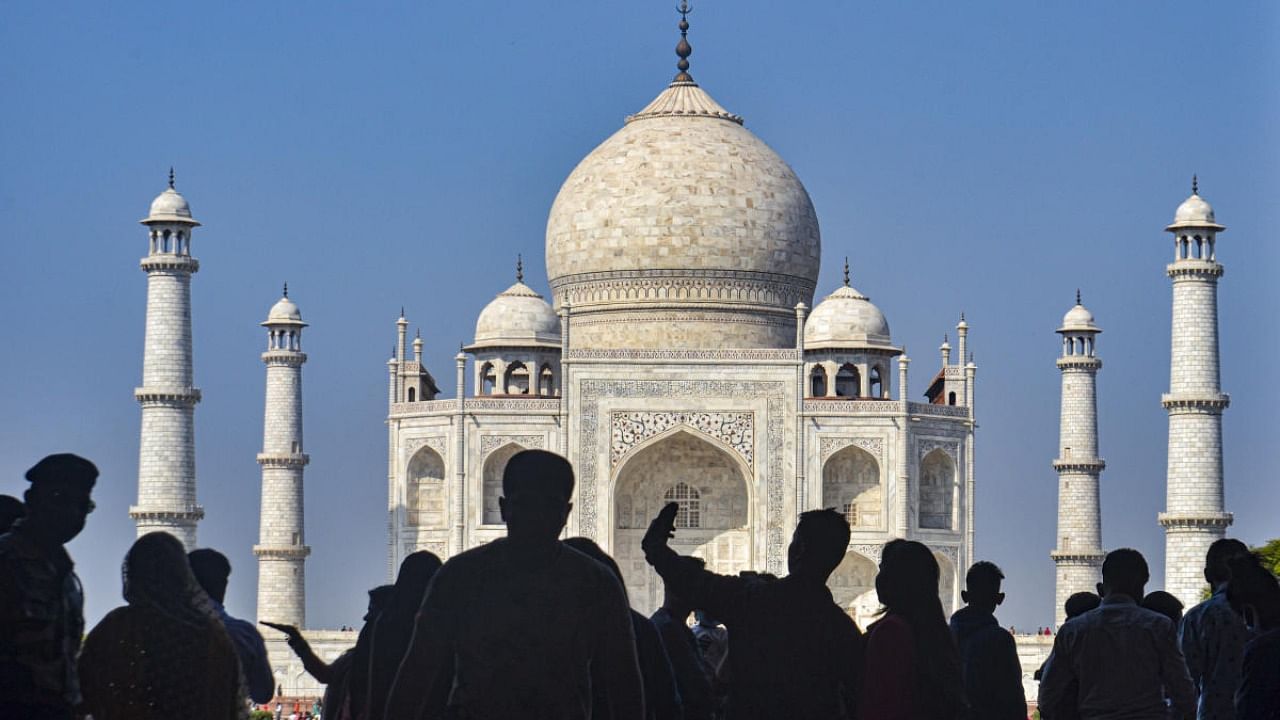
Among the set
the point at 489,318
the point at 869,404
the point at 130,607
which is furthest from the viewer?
the point at 489,318

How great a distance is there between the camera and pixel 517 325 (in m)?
34.2

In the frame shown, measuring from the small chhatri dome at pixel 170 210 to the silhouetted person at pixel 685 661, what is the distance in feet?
80.7

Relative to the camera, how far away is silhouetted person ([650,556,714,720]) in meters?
7.50

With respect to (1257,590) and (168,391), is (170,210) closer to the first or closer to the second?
(168,391)

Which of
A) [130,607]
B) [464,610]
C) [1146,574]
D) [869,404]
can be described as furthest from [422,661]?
[869,404]

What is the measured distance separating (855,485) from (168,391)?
871cm

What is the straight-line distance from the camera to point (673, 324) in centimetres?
3475

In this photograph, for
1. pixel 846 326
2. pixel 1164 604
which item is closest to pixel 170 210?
pixel 846 326

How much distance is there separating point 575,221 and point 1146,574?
27865 mm

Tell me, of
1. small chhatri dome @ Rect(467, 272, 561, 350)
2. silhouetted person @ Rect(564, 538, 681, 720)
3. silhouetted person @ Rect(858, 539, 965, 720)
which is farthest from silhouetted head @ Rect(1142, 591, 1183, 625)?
small chhatri dome @ Rect(467, 272, 561, 350)

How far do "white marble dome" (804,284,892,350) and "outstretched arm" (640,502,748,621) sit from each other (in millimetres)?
27459

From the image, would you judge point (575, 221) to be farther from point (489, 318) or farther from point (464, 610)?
point (464, 610)

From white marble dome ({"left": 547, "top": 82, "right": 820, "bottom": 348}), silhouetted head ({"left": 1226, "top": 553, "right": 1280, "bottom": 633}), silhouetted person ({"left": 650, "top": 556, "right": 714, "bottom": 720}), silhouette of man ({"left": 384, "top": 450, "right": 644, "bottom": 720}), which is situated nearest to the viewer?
silhouette of man ({"left": 384, "top": 450, "right": 644, "bottom": 720})

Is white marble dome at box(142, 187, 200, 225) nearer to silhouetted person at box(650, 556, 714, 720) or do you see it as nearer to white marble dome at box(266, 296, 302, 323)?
white marble dome at box(266, 296, 302, 323)
